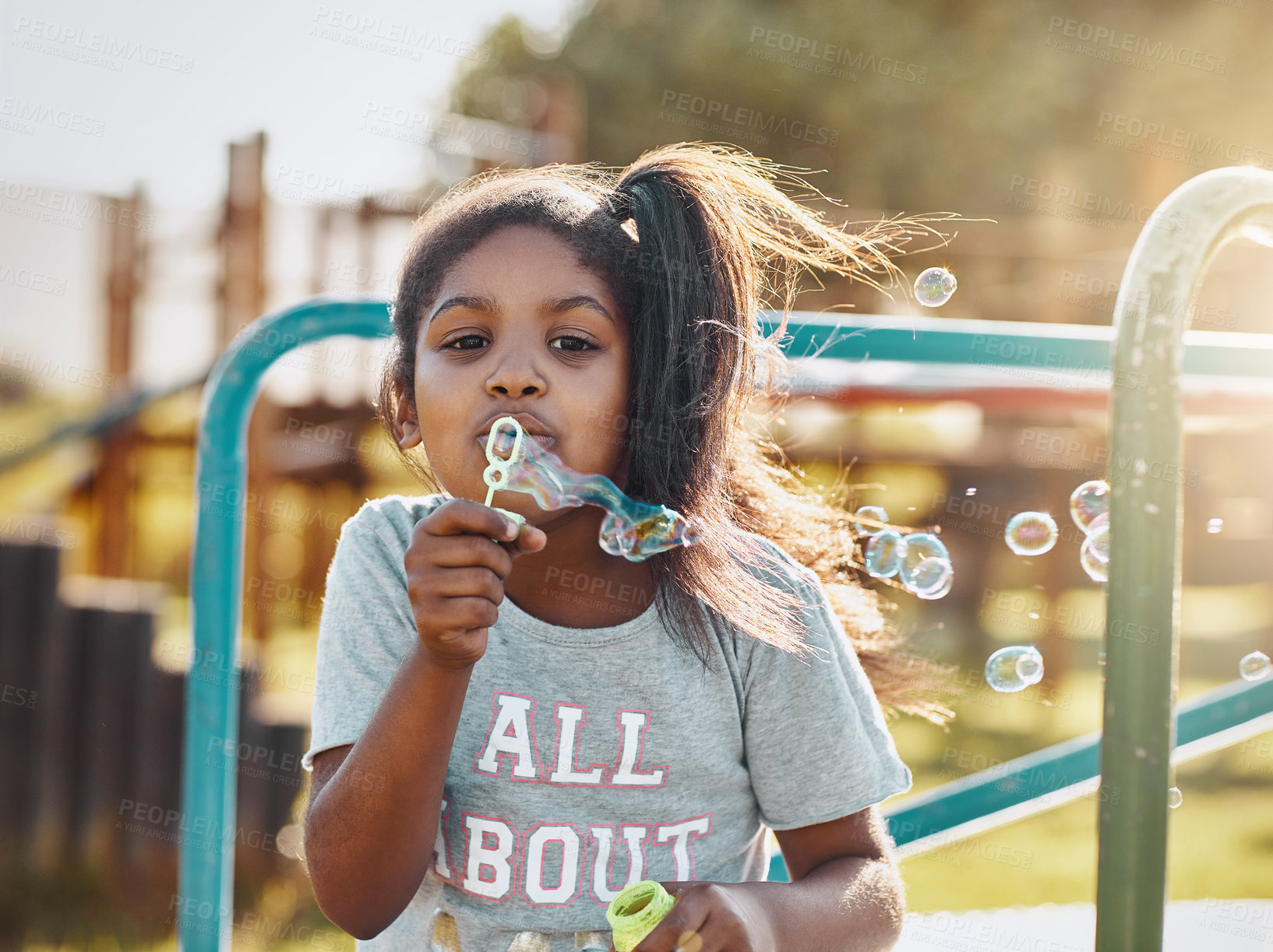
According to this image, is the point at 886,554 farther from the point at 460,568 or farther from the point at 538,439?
the point at 460,568

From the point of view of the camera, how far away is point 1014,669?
1470mm

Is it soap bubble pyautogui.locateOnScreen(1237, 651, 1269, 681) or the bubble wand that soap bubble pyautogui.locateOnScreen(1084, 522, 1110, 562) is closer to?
soap bubble pyautogui.locateOnScreen(1237, 651, 1269, 681)

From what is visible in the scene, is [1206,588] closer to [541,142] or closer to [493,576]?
[541,142]

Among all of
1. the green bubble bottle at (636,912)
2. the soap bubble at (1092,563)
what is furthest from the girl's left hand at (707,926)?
the soap bubble at (1092,563)

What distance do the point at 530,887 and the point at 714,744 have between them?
0.84 feet

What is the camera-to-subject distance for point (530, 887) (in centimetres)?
122

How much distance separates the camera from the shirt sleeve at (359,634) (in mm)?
1228

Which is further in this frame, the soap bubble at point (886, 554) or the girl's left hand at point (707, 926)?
the soap bubble at point (886, 554)

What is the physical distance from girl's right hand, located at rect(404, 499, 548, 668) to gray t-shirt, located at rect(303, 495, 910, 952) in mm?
249

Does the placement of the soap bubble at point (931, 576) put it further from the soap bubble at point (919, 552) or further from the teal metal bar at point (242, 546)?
the teal metal bar at point (242, 546)

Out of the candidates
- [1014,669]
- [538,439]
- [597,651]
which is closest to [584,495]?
[538,439]

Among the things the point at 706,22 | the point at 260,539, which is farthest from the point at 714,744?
the point at 706,22

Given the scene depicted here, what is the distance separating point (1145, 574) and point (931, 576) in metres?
0.59

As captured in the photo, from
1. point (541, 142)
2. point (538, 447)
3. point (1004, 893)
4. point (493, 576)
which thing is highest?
point (541, 142)
